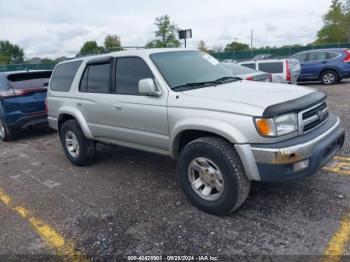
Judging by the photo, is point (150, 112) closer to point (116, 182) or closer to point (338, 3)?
point (116, 182)

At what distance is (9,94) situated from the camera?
721cm

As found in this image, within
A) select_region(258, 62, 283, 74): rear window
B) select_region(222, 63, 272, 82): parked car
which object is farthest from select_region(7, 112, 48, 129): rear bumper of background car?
select_region(258, 62, 283, 74): rear window

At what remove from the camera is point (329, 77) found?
13.5 meters

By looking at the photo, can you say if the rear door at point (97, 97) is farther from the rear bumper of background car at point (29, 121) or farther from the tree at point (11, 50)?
the tree at point (11, 50)

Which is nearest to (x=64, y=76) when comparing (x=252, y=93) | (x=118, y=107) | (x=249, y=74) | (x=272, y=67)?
(x=118, y=107)

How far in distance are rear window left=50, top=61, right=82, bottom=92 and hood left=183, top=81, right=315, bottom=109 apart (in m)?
2.52

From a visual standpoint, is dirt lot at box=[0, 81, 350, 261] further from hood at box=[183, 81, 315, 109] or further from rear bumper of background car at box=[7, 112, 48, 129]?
rear bumper of background car at box=[7, 112, 48, 129]

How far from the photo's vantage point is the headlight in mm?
3004

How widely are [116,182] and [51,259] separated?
5.84ft

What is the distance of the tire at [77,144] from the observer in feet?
17.1

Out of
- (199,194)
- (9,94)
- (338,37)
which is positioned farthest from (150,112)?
(338,37)

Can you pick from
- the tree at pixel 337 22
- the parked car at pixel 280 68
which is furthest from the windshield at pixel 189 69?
the tree at pixel 337 22

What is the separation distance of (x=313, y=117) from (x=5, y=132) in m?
6.89

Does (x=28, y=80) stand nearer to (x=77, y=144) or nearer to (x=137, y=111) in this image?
(x=77, y=144)
